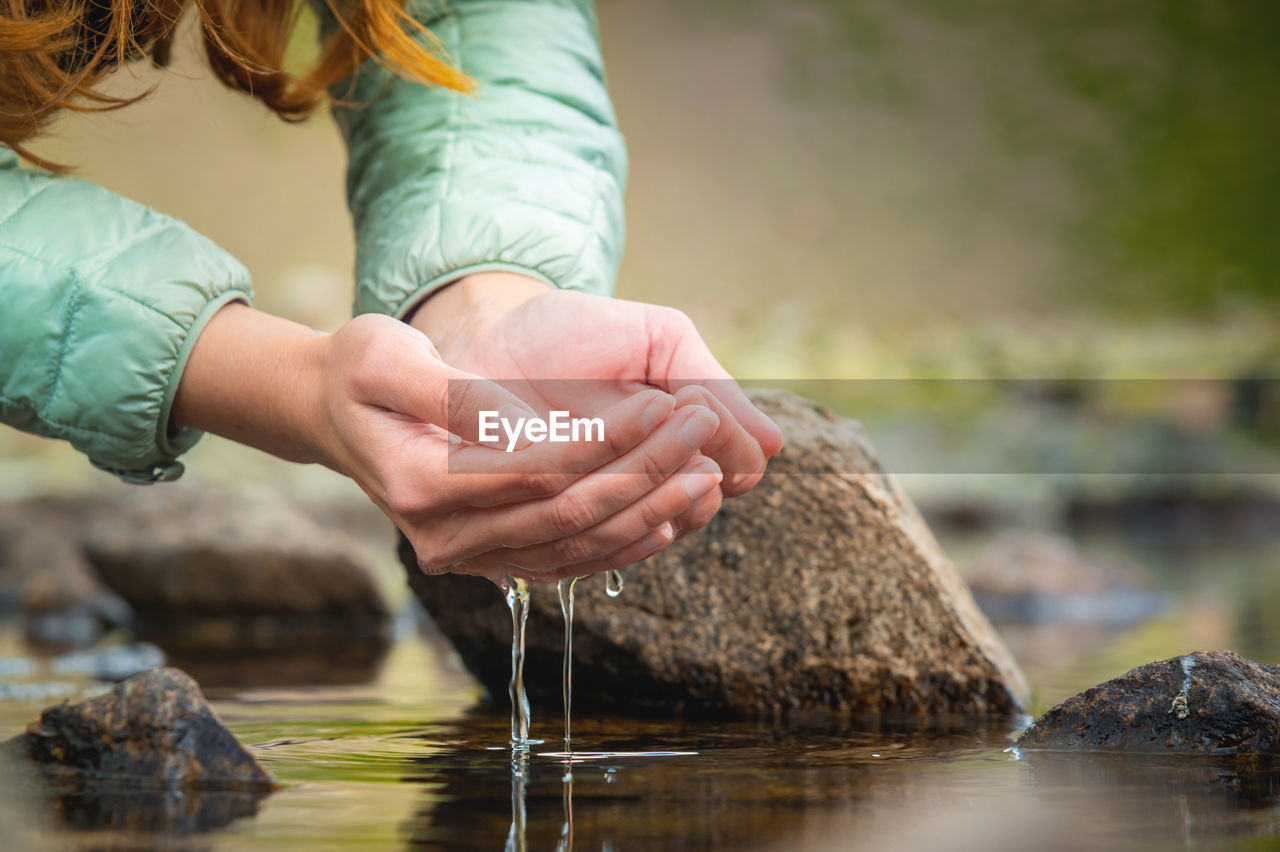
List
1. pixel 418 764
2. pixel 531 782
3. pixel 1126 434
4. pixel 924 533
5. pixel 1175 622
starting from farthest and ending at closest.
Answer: pixel 1126 434
pixel 1175 622
pixel 924 533
pixel 418 764
pixel 531 782

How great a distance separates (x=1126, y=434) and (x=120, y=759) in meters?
9.57

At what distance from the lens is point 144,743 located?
1.16 meters

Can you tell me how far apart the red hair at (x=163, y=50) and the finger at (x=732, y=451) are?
525 millimetres

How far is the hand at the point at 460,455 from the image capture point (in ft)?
3.15

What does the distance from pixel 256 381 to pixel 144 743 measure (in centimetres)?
36

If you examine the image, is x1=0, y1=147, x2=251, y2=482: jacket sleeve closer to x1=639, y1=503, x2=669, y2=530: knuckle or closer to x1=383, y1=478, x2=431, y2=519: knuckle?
x1=383, y1=478, x2=431, y2=519: knuckle

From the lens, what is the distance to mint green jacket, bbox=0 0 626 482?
1171 millimetres

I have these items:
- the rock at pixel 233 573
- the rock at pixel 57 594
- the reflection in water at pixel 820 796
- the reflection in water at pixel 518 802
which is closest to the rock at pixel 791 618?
the reflection in water at pixel 820 796

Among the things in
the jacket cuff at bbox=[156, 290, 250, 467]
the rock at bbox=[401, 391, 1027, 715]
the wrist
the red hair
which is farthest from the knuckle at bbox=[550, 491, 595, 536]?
the rock at bbox=[401, 391, 1027, 715]

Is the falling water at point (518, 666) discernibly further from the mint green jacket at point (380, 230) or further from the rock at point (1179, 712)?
the rock at point (1179, 712)

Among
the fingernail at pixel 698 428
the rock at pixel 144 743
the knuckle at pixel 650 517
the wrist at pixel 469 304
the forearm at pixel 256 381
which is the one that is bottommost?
the rock at pixel 144 743

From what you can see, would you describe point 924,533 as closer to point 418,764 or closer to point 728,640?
point 728,640

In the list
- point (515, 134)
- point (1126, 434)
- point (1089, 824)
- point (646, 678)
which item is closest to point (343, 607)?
point (646, 678)

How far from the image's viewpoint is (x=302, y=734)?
4.64 feet
